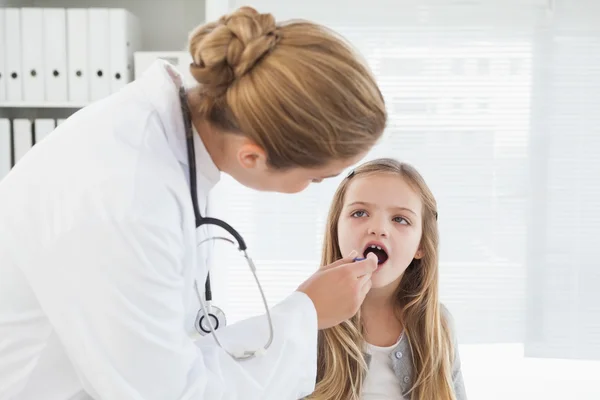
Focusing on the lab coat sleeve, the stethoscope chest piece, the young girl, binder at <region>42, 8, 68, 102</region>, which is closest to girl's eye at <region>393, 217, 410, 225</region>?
the young girl

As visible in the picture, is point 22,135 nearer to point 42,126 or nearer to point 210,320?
point 42,126

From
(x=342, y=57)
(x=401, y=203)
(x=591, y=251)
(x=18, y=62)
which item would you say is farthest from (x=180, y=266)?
(x=591, y=251)

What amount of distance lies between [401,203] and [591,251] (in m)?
1.39

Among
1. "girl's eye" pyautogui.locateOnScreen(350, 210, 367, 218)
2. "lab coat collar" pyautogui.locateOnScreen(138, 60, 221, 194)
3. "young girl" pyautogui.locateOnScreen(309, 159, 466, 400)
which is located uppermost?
"lab coat collar" pyautogui.locateOnScreen(138, 60, 221, 194)

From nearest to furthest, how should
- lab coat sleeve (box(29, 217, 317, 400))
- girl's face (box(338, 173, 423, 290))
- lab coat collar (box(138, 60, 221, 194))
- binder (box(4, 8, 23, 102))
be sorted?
1. lab coat sleeve (box(29, 217, 317, 400))
2. lab coat collar (box(138, 60, 221, 194))
3. girl's face (box(338, 173, 423, 290))
4. binder (box(4, 8, 23, 102))

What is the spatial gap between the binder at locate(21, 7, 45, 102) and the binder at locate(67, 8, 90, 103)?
0.10 meters

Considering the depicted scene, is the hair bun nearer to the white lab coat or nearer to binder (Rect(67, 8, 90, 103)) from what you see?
the white lab coat

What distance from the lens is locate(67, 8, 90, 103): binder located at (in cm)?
239

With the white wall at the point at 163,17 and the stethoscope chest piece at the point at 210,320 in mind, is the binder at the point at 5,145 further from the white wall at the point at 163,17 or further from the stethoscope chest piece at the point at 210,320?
the stethoscope chest piece at the point at 210,320

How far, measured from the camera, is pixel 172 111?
1060mm

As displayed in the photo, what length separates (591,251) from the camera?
2701mm

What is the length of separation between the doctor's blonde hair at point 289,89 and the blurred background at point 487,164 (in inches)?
66.0

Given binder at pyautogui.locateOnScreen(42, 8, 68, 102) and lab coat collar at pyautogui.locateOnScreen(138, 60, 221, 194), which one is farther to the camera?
binder at pyautogui.locateOnScreen(42, 8, 68, 102)

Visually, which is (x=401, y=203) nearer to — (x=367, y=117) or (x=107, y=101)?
(x=367, y=117)
